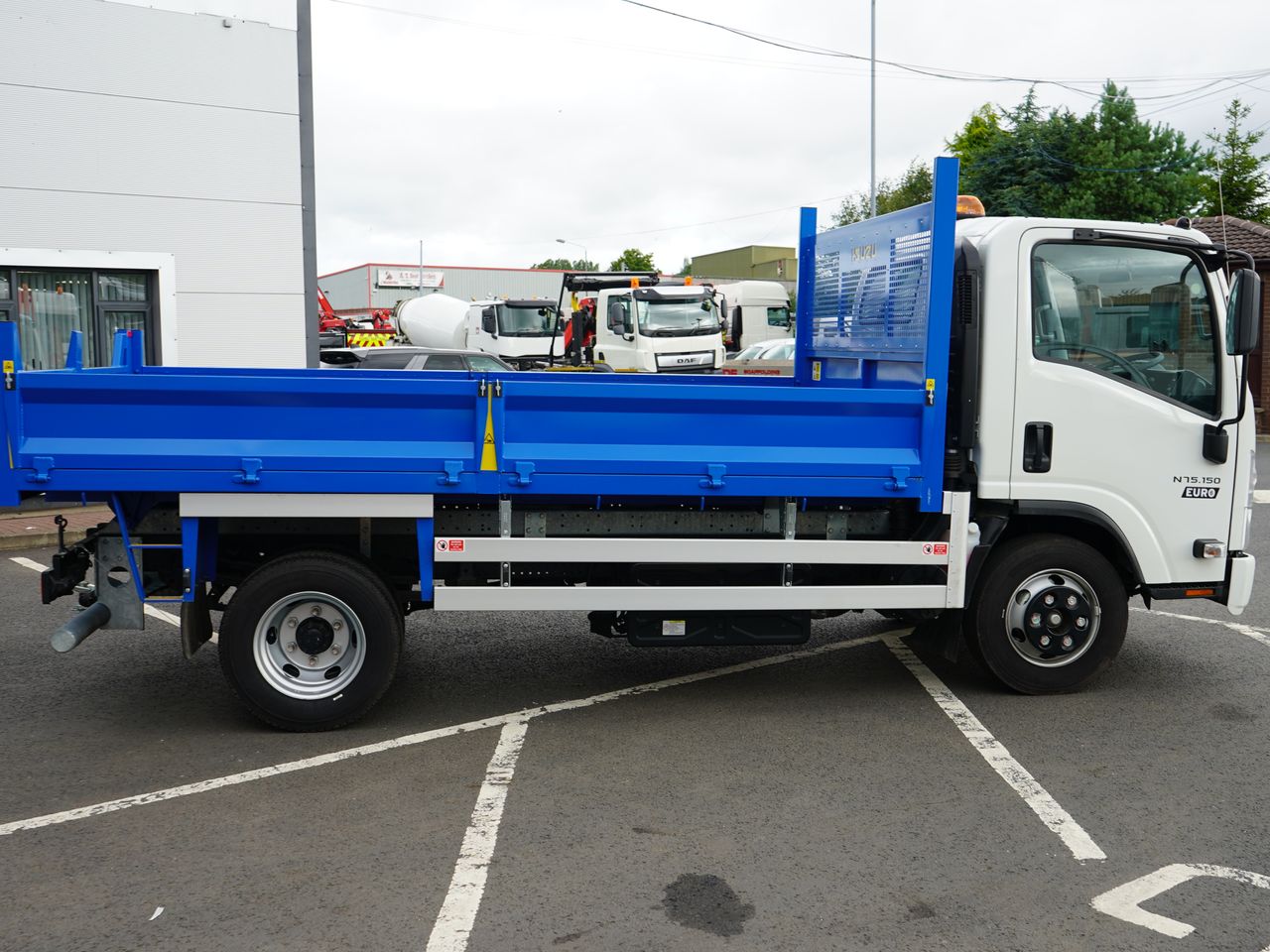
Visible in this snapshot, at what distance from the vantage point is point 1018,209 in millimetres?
36281

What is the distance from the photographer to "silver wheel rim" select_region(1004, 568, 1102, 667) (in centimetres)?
614

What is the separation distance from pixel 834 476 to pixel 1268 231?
27616 millimetres

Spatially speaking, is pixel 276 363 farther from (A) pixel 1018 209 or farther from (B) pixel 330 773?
(A) pixel 1018 209

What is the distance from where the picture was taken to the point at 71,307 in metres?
13.6

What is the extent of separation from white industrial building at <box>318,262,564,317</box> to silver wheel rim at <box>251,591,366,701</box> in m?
62.4

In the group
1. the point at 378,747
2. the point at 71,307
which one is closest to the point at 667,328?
the point at 71,307

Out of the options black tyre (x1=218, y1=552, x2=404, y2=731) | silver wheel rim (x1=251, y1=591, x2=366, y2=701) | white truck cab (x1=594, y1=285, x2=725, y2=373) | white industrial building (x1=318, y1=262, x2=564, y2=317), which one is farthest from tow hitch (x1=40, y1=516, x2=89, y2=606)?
white industrial building (x1=318, y1=262, x2=564, y2=317)

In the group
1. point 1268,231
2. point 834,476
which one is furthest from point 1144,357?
point 1268,231

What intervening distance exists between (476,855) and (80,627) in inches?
96.4

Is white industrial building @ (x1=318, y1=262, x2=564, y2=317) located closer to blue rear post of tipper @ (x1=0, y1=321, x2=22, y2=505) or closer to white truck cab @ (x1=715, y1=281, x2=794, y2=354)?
white truck cab @ (x1=715, y1=281, x2=794, y2=354)

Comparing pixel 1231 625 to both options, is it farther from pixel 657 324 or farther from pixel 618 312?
pixel 618 312

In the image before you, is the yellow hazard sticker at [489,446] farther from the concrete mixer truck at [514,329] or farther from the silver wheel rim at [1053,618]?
the concrete mixer truck at [514,329]

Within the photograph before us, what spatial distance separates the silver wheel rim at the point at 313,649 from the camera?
5602 millimetres

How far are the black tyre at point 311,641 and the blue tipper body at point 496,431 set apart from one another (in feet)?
1.45
